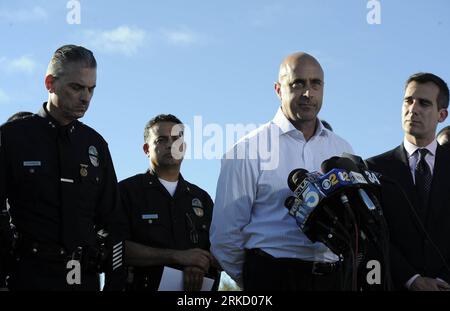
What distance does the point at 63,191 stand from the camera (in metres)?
5.21

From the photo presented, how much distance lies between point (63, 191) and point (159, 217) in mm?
1348

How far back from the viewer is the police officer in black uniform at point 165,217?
20.1ft

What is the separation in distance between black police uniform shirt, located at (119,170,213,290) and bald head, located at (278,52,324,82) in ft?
5.86

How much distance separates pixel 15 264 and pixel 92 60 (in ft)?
5.13

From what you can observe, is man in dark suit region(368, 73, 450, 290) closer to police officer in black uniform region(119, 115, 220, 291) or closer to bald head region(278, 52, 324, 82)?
bald head region(278, 52, 324, 82)

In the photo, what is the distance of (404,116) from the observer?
5793mm

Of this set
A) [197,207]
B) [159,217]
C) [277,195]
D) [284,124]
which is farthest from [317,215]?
[197,207]

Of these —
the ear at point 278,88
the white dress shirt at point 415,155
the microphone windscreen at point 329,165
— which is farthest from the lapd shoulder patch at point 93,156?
the white dress shirt at point 415,155

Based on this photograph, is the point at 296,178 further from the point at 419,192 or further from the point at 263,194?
the point at 419,192

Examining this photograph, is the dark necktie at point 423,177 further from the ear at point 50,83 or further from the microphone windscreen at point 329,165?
the ear at point 50,83

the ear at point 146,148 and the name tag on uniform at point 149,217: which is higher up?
the ear at point 146,148

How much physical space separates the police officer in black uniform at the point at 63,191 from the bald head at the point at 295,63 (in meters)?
1.37
